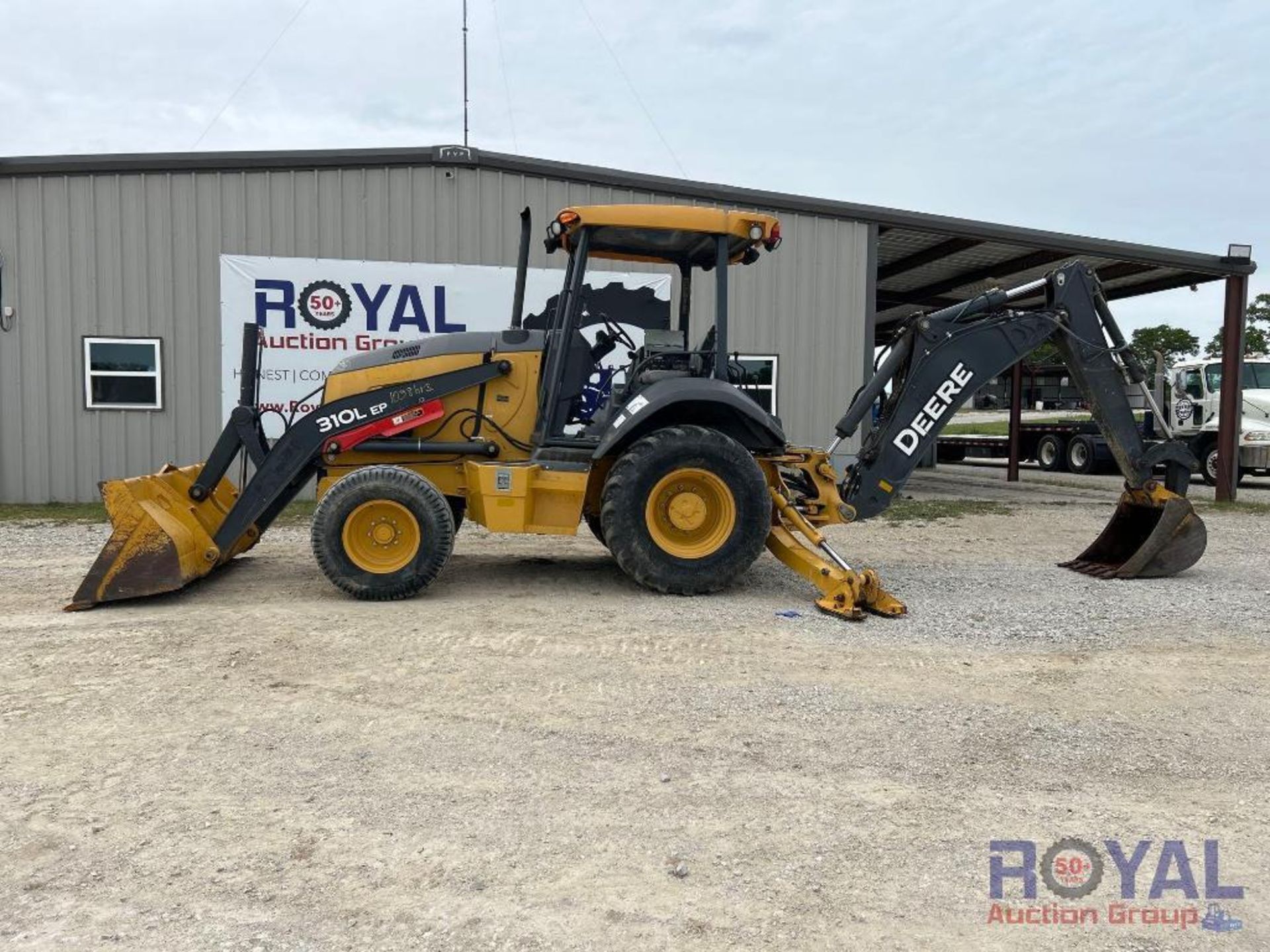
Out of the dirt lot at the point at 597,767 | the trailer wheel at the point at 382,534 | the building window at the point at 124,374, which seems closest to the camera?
the dirt lot at the point at 597,767

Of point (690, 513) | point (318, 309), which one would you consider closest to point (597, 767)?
point (690, 513)

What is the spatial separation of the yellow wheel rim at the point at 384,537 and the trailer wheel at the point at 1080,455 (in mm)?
20692

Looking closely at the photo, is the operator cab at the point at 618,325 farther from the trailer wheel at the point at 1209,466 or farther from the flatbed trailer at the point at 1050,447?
the flatbed trailer at the point at 1050,447

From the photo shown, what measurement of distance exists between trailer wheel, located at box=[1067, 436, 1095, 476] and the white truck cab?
318 cm

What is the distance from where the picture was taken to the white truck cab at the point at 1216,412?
16.9 m

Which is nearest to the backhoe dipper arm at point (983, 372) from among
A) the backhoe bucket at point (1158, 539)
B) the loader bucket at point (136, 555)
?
the backhoe bucket at point (1158, 539)

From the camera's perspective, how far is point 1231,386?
14375 mm

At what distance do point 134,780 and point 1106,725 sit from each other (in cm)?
390

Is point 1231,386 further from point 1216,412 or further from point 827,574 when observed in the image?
point 827,574

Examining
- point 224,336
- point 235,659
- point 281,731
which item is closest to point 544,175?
point 224,336

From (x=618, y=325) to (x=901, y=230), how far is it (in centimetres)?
814

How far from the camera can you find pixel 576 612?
18.8 feet

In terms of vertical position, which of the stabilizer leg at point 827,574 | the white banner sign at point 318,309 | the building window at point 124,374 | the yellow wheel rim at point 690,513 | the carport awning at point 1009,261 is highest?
the carport awning at point 1009,261

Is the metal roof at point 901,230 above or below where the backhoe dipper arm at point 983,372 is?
above
